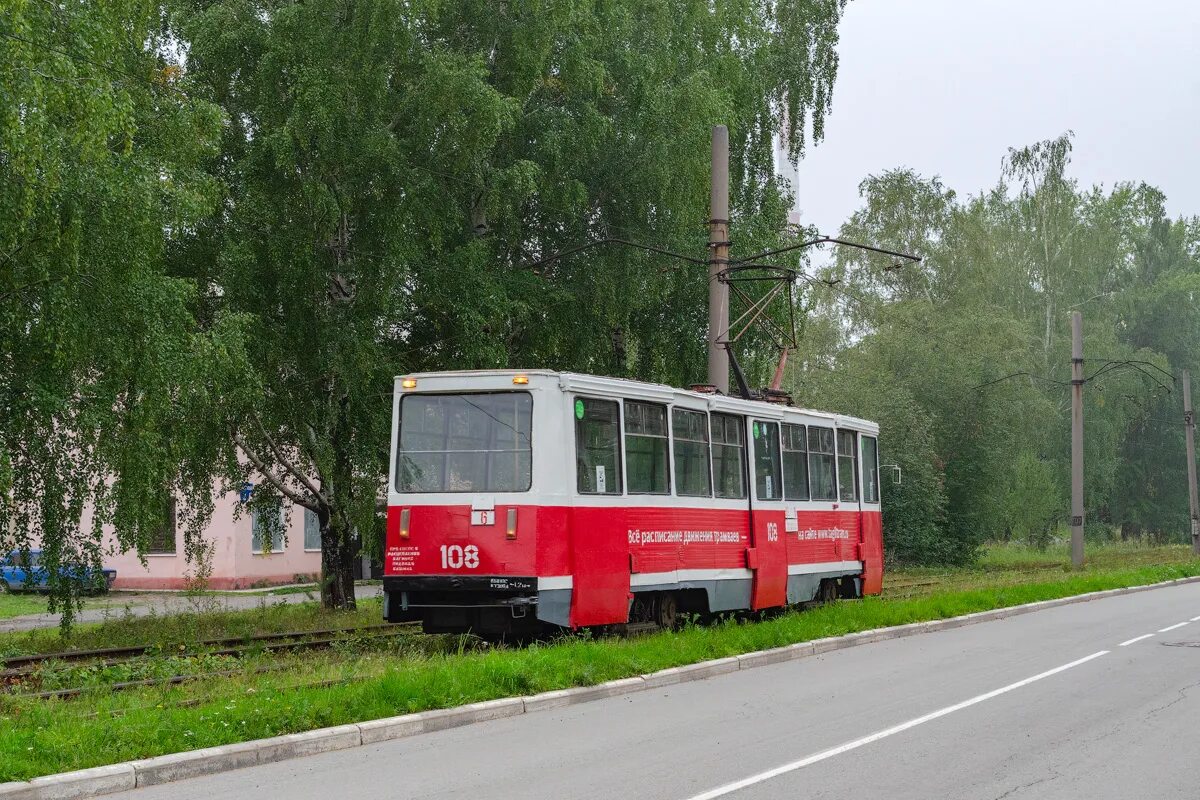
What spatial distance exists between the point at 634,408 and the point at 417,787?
31.9 feet

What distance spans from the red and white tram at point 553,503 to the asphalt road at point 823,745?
8.18 feet

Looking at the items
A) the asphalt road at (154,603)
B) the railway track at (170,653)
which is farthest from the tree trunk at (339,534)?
the railway track at (170,653)

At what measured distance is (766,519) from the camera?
2108 cm

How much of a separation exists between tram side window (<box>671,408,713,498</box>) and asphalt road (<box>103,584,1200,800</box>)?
3768 mm

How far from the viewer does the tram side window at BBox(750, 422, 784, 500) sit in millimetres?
20984

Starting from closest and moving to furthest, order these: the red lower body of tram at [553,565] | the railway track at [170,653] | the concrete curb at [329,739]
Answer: the concrete curb at [329,739], the railway track at [170,653], the red lower body of tram at [553,565]

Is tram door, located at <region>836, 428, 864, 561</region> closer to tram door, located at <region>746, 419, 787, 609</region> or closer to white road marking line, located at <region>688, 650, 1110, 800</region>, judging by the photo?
tram door, located at <region>746, 419, 787, 609</region>

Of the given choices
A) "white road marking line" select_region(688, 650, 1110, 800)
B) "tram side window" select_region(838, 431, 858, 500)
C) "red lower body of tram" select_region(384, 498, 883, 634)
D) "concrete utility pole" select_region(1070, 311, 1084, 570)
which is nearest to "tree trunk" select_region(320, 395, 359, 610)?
"red lower body of tram" select_region(384, 498, 883, 634)

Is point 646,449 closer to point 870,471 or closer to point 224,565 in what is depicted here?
point 870,471

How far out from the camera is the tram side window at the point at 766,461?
20984 mm

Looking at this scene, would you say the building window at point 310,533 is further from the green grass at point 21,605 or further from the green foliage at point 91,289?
the green foliage at point 91,289

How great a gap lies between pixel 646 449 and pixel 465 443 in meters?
2.57

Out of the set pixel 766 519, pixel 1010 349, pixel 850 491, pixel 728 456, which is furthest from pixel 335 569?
pixel 1010 349

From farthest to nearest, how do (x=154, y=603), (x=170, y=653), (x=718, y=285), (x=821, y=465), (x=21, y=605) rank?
(x=21, y=605) < (x=154, y=603) < (x=821, y=465) < (x=718, y=285) < (x=170, y=653)
